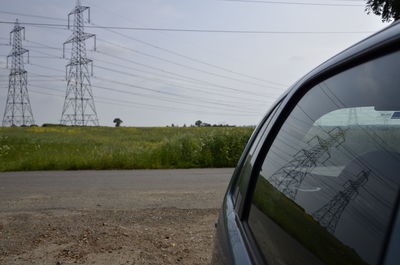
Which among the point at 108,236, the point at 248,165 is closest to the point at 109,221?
the point at 108,236

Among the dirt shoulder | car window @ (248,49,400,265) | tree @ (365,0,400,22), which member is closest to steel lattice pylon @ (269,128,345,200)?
car window @ (248,49,400,265)

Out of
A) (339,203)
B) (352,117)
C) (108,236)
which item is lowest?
(108,236)

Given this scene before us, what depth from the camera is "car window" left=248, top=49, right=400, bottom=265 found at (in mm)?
830

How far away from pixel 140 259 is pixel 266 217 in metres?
2.79

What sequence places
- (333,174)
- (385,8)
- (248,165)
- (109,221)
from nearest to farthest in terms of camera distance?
(333,174)
(248,165)
(109,221)
(385,8)

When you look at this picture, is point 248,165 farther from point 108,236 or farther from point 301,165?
point 108,236

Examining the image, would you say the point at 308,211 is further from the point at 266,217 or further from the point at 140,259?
the point at 140,259

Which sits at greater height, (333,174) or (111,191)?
(333,174)

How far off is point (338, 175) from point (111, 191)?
727cm

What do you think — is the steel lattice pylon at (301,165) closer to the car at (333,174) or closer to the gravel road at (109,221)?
the car at (333,174)

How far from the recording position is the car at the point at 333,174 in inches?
32.4

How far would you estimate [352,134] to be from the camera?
110 cm

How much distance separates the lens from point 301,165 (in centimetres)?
137

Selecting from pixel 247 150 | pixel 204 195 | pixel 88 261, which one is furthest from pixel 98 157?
pixel 247 150
